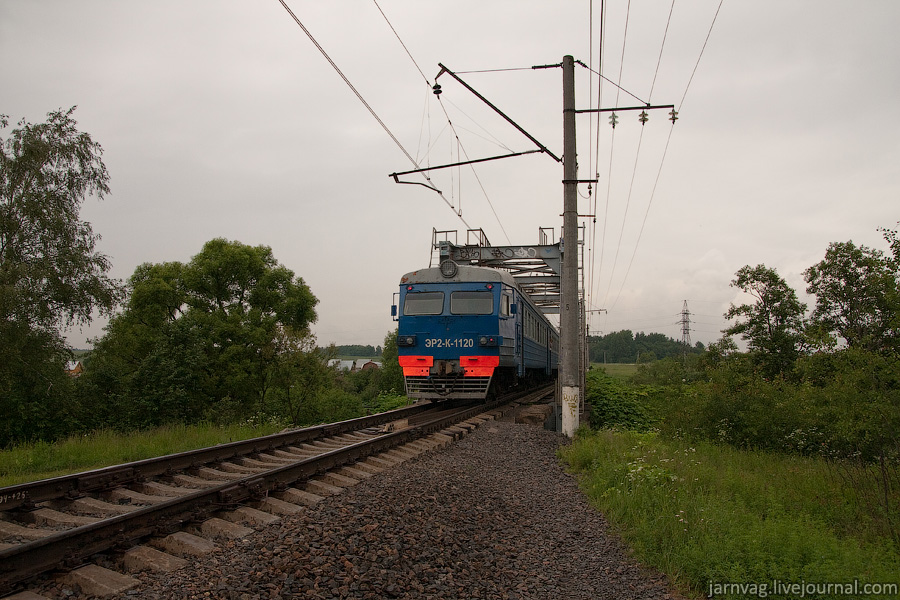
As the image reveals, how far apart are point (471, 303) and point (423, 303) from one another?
4.62 ft

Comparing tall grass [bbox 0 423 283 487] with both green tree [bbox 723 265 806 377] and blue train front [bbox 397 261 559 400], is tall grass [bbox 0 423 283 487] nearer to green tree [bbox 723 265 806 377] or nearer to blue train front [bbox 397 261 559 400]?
blue train front [bbox 397 261 559 400]

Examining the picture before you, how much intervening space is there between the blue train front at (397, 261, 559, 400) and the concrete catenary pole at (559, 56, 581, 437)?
3177 millimetres

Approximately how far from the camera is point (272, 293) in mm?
37531

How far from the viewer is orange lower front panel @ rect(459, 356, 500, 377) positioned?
49.5 ft

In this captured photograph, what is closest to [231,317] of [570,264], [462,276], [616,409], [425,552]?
[462,276]

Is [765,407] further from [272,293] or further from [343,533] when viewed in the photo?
[272,293]

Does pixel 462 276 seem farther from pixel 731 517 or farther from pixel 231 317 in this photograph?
pixel 231 317

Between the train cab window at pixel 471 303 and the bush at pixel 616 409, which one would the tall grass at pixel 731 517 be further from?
the bush at pixel 616 409

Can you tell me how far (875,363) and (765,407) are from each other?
5856 millimetres

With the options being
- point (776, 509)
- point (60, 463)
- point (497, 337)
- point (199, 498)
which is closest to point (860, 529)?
point (776, 509)

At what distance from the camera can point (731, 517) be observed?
5812 mm

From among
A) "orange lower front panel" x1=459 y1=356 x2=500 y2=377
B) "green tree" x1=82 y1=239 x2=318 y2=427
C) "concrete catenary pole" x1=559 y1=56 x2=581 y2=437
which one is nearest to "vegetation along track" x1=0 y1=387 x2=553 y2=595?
"concrete catenary pole" x1=559 y1=56 x2=581 y2=437

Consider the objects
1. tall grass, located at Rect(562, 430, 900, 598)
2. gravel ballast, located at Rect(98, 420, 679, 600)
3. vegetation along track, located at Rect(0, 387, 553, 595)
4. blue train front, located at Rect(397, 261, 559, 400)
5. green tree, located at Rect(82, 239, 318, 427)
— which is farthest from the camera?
green tree, located at Rect(82, 239, 318, 427)

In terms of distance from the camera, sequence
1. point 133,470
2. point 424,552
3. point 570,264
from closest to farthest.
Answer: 1. point 424,552
2. point 133,470
3. point 570,264
